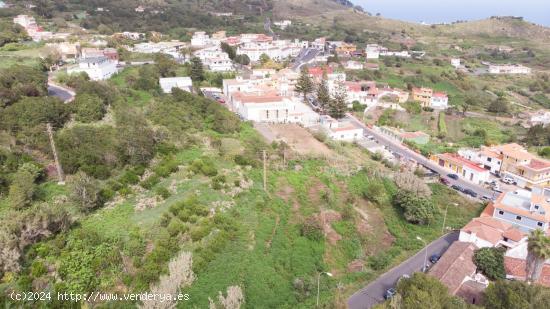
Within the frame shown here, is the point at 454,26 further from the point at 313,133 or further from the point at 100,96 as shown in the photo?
the point at 100,96

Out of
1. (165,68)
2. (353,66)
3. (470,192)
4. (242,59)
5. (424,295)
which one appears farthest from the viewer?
(353,66)

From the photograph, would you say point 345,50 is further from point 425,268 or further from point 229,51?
point 425,268

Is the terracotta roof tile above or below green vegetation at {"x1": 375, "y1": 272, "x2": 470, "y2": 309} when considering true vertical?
A: below

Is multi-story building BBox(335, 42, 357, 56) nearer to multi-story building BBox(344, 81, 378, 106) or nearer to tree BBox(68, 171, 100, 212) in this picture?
multi-story building BBox(344, 81, 378, 106)

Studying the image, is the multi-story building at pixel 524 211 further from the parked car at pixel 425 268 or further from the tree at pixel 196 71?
the tree at pixel 196 71

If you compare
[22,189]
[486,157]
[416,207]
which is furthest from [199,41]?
[22,189]

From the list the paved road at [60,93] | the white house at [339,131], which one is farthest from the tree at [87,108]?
the white house at [339,131]

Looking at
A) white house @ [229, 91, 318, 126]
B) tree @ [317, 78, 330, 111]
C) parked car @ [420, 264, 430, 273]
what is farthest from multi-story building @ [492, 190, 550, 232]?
tree @ [317, 78, 330, 111]
